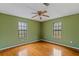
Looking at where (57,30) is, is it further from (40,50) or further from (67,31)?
(40,50)

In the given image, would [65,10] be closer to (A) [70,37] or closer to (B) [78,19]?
(B) [78,19]

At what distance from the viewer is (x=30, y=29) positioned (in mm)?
1085

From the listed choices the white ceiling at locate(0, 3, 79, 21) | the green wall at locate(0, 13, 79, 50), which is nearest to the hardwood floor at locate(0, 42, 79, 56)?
the green wall at locate(0, 13, 79, 50)

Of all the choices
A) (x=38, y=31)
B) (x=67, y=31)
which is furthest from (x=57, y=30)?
(x=38, y=31)

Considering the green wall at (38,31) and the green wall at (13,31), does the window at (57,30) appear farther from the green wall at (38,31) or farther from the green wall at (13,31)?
the green wall at (13,31)

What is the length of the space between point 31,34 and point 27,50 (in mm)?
220

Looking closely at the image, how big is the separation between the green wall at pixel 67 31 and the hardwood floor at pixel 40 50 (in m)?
0.08

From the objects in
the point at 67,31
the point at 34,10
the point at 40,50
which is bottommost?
the point at 40,50

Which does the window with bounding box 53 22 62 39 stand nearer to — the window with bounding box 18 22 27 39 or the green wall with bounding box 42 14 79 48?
the green wall with bounding box 42 14 79 48

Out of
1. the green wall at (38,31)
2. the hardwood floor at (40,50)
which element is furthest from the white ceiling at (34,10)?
the hardwood floor at (40,50)

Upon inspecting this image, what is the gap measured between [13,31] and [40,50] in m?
0.44

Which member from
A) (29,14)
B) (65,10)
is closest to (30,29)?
(29,14)

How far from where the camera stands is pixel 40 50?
3.55 feet

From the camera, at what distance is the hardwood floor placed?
97 centimetres
